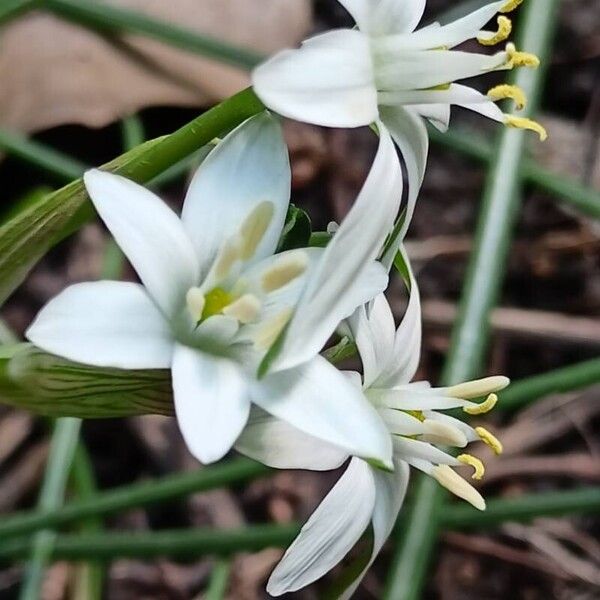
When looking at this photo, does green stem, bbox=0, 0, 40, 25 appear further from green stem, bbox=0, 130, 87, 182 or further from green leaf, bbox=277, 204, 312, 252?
green leaf, bbox=277, 204, 312, 252

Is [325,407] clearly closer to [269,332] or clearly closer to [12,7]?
[269,332]

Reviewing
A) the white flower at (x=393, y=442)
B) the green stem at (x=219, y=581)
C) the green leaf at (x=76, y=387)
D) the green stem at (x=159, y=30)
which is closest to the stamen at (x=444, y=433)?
the white flower at (x=393, y=442)

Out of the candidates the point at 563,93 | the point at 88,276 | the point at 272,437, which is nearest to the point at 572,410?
the point at 563,93

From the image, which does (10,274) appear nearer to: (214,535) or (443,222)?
(214,535)

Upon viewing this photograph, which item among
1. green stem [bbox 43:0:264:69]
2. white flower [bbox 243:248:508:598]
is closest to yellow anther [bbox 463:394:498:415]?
white flower [bbox 243:248:508:598]

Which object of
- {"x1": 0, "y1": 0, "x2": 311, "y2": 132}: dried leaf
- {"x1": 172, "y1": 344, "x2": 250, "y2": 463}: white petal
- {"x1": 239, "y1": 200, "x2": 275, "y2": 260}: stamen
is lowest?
{"x1": 0, "y1": 0, "x2": 311, "y2": 132}: dried leaf

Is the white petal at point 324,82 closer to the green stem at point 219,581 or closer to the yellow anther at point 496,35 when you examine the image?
the yellow anther at point 496,35
